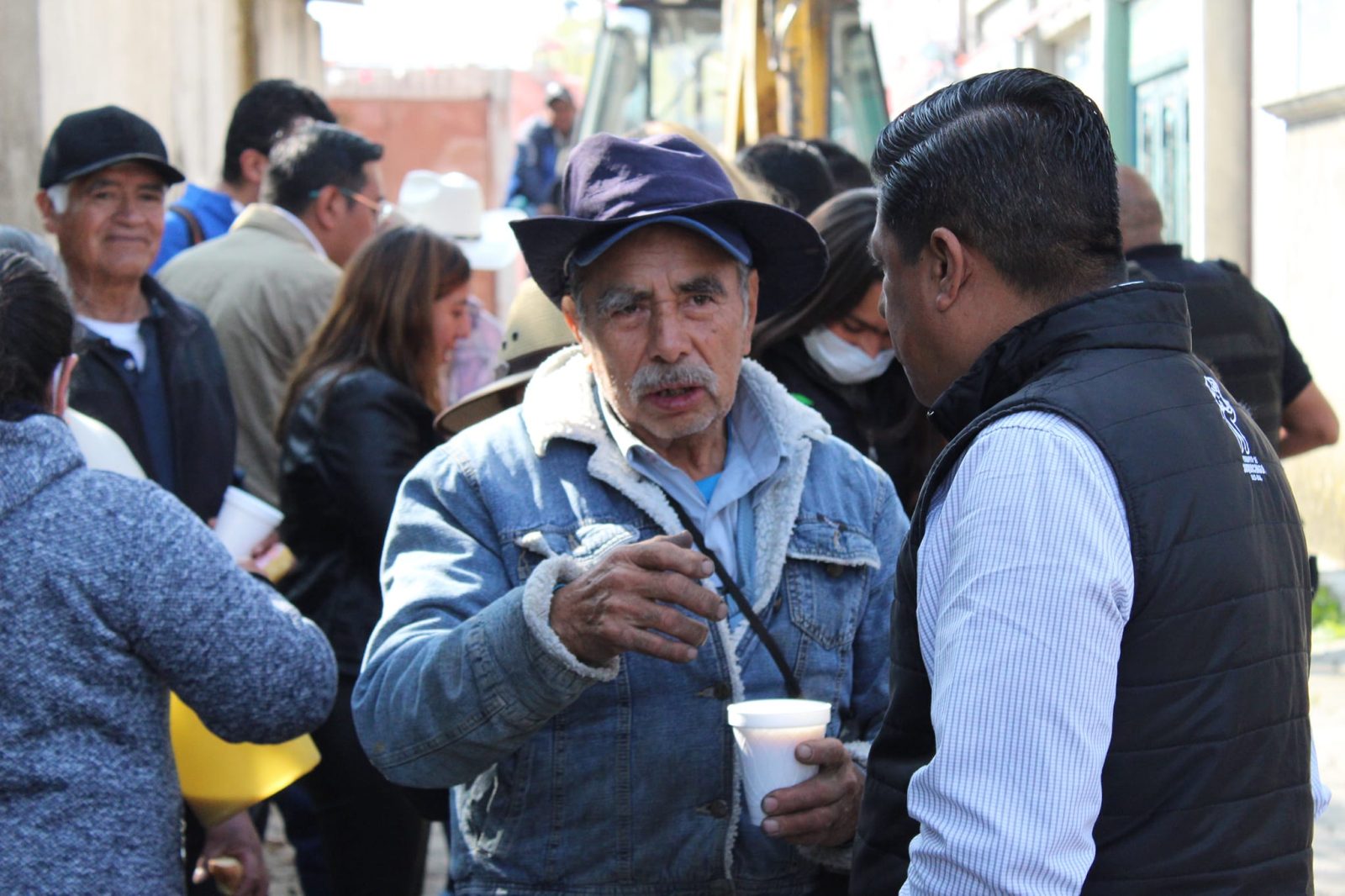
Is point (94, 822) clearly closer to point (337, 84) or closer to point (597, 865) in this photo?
point (597, 865)

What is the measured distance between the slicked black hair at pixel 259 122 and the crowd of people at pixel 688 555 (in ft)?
5.78

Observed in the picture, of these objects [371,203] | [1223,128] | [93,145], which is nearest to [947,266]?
[93,145]

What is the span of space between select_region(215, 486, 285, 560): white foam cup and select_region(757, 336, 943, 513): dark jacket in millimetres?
1289

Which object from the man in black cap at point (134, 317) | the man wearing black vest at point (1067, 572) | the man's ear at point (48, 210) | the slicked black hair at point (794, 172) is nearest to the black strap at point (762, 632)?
the man wearing black vest at point (1067, 572)

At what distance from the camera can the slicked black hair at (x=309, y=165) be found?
18.3 ft

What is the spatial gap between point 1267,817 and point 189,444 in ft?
10.4

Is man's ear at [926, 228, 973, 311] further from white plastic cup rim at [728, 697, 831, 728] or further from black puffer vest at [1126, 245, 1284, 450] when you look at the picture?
black puffer vest at [1126, 245, 1284, 450]

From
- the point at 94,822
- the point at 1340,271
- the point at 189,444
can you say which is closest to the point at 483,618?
the point at 94,822

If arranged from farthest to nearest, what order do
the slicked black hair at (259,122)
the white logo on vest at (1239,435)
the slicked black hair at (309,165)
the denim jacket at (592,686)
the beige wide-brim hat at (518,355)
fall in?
the slicked black hair at (259,122), the slicked black hair at (309,165), the beige wide-brim hat at (518,355), the denim jacket at (592,686), the white logo on vest at (1239,435)

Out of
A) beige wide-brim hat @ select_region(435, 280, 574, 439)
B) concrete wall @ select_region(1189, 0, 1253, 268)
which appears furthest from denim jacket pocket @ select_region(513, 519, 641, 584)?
concrete wall @ select_region(1189, 0, 1253, 268)

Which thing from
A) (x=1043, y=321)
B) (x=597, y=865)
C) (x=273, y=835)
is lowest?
(x=273, y=835)

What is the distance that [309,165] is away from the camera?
5574 millimetres

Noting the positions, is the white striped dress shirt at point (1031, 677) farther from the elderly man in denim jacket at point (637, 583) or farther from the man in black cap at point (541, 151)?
the man in black cap at point (541, 151)

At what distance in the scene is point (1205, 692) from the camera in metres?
1.58
